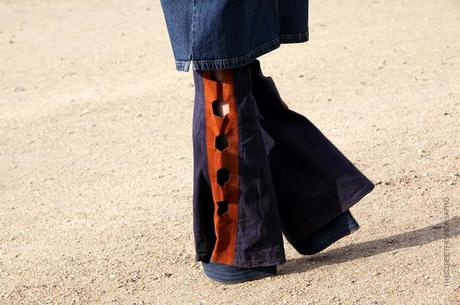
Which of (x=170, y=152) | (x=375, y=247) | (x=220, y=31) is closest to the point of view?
(x=220, y=31)

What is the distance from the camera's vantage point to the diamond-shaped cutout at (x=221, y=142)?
3.87 meters

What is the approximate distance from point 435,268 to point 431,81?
3.39 meters

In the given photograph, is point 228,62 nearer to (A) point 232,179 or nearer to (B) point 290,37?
(B) point 290,37

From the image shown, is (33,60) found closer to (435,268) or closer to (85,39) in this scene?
(85,39)

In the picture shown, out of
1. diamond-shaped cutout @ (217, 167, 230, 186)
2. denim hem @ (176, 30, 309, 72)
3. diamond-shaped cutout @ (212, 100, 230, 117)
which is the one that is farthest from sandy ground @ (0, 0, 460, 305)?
denim hem @ (176, 30, 309, 72)

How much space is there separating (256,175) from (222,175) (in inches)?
4.8

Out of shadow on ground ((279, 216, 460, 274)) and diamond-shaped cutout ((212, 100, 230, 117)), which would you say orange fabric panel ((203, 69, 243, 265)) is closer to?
diamond-shaped cutout ((212, 100, 230, 117))

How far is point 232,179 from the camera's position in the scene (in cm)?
391

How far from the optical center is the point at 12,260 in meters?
4.64

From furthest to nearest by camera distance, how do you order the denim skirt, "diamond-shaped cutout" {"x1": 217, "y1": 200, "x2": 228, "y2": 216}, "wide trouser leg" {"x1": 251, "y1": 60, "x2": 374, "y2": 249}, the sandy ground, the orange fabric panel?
the sandy ground, "wide trouser leg" {"x1": 251, "y1": 60, "x2": 374, "y2": 249}, "diamond-shaped cutout" {"x1": 217, "y1": 200, "x2": 228, "y2": 216}, the orange fabric panel, the denim skirt

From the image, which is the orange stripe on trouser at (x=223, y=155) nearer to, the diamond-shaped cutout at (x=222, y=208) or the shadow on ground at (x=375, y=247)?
the diamond-shaped cutout at (x=222, y=208)

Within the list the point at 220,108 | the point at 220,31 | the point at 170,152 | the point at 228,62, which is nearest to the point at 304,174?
the point at 220,108

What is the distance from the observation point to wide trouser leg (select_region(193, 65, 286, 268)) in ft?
12.6

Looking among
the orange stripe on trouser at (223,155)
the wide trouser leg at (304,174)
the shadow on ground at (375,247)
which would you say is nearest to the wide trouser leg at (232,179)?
the orange stripe on trouser at (223,155)
